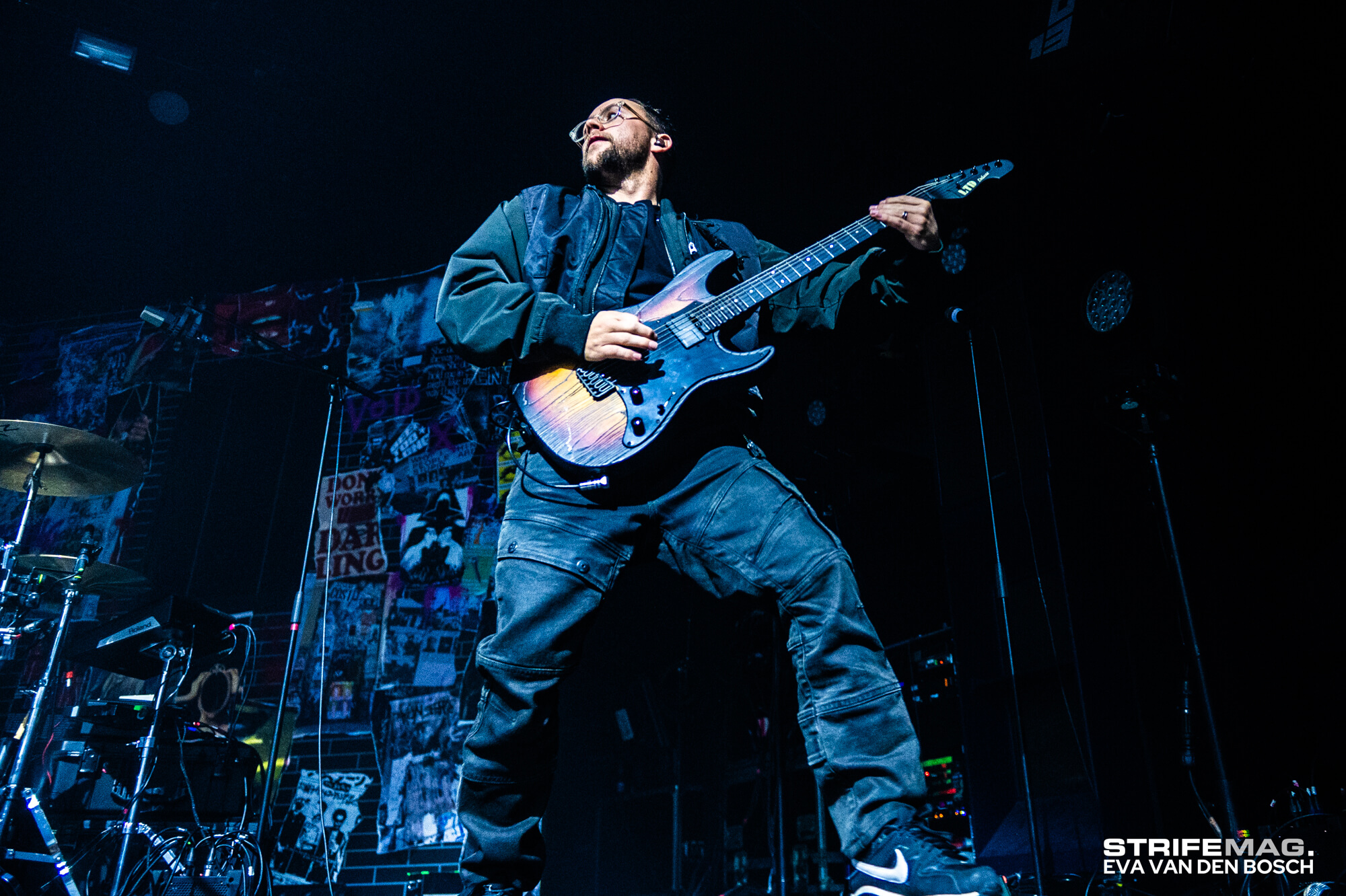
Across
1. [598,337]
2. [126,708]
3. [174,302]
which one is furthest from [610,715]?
[174,302]

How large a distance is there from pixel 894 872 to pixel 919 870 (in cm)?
5

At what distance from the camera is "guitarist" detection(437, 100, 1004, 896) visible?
4.78 ft

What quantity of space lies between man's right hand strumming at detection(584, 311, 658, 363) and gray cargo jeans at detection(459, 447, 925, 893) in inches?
11.3

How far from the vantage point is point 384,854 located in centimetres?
511

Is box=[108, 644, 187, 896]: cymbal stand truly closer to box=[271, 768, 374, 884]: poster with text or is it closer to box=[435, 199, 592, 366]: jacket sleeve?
box=[271, 768, 374, 884]: poster with text

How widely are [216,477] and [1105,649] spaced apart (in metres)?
6.22

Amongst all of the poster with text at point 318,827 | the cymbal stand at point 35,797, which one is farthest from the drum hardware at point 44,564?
the poster with text at point 318,827

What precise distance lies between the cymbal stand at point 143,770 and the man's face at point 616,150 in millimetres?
3440

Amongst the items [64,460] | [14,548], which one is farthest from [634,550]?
[64,460]

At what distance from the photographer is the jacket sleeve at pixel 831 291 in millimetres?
2117

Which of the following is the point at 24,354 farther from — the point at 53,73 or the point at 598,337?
the point at 598,337

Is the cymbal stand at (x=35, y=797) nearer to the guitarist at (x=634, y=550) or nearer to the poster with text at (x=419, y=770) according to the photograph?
the poster with text at (x=419, y=770)

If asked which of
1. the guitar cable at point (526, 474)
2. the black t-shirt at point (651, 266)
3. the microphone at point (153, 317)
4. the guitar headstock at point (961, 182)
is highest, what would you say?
the microphone at point (153, 317)

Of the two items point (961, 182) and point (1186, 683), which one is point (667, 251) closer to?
point (961, 182)
